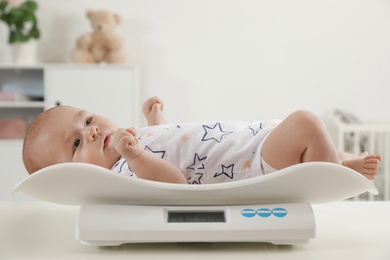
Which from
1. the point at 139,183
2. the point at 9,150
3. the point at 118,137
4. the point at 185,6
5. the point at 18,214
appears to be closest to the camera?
the point at 139,183

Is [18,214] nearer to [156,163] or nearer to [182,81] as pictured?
[156,163]

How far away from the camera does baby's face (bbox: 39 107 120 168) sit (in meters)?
1.16

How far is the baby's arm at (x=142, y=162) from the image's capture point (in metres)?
0.94

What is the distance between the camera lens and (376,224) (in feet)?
3.30

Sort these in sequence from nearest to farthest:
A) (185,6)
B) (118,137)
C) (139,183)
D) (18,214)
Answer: (139,183)
(118,137)
(18,214)
(185,6)

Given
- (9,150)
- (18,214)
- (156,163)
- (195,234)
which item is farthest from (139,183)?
(9,150)

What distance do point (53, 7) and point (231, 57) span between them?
109 cm

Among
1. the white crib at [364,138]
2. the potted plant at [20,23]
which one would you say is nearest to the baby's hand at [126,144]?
the white crib at [364,138]

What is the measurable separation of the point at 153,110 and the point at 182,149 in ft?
0.72

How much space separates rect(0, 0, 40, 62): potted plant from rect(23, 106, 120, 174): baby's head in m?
2.43

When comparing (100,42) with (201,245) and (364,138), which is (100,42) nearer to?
(364,138)

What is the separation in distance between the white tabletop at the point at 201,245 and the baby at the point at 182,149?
0.12 meters

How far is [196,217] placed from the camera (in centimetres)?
86

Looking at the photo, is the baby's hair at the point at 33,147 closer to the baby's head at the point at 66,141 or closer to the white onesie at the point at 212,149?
the baby's head at the point at 66,141
